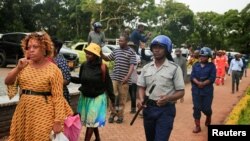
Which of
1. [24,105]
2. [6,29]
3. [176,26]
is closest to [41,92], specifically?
[24,105]

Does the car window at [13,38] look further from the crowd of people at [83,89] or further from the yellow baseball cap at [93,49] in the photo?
the yellow baseball cap at [93,49]

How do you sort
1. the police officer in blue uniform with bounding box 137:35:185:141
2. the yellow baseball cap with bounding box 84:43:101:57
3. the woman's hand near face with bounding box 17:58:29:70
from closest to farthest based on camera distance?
the woman's hand near face with bounding box 17:58:29:70 < the police officer in blue uniform with bounding box 137:35:185:141 < the yellow baseball cap with bounding box 84:43:101:57

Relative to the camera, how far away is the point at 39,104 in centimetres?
452

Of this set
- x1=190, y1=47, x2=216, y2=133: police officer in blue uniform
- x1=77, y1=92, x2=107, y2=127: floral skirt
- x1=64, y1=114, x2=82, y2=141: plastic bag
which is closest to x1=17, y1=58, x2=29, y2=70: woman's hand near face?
x1=64, y1=114, x2=82, y2=141: plastic bag

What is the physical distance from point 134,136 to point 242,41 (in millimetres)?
47817

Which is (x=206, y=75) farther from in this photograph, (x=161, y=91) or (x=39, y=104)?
(x=39, y=104)

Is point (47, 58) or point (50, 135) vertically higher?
point (47, 58)

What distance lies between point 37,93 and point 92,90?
232 centimetres

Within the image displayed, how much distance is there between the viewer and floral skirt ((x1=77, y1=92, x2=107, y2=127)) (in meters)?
6.77

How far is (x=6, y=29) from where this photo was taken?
123 ft

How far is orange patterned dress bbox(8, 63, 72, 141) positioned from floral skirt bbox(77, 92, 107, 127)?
219cm

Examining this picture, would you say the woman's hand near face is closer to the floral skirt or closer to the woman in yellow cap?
the woman in yellow cap

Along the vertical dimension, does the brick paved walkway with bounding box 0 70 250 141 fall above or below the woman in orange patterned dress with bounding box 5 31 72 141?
below

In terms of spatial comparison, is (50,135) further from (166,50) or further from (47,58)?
(166,50)
